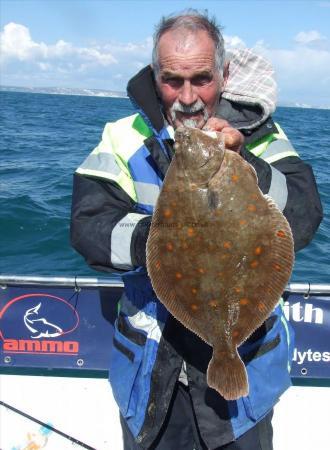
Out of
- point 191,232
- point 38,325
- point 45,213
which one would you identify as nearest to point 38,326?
point 38,325

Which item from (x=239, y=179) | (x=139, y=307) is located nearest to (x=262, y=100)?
(x=239, y=179)

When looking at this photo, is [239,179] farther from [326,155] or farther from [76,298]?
[326,155]

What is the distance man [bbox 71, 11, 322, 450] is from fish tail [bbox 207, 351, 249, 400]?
0.27 m

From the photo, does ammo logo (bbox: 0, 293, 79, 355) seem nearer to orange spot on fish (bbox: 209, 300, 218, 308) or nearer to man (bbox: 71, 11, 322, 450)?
man (bbox: 71, 11, 322, 450)

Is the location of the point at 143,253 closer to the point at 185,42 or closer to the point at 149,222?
the point at 149,222

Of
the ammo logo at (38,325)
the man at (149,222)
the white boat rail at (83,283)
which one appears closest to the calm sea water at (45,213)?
the ammo logo at (38,325)

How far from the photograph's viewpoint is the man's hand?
2160 mm

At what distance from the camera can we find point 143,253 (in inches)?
90.3

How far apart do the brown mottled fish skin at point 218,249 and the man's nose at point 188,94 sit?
0.97 ft

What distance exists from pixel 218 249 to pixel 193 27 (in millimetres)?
1128

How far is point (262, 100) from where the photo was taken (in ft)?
8.60

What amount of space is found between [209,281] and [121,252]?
1.56ft

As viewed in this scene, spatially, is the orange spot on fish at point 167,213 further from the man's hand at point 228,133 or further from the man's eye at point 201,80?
the man's eye at point 201,80

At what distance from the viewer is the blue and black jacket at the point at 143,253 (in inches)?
92.6
